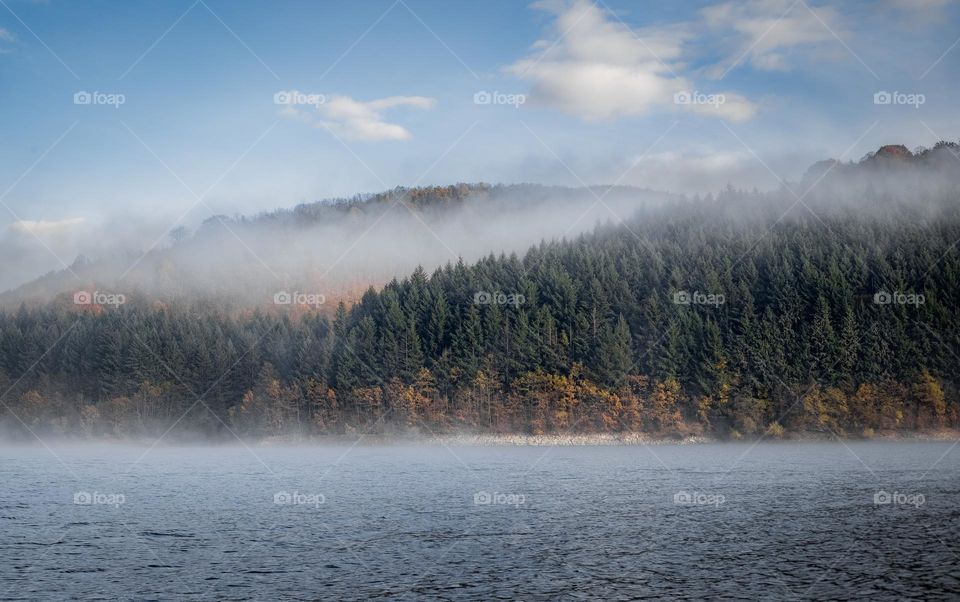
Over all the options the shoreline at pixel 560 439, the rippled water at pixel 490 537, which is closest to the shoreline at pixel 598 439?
the shoreline at pixel 560 439

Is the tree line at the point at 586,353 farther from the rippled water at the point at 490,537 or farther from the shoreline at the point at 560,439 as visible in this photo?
the rippled water at the point at 490,537

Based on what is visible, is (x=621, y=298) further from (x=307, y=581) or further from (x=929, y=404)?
(x=307, y=581)

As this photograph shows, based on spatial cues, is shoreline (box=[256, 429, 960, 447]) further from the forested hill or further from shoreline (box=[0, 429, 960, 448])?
the forested hill

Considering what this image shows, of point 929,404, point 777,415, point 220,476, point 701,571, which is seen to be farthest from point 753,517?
point 929,404

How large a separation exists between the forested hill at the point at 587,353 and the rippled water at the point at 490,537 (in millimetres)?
73113

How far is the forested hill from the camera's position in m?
138

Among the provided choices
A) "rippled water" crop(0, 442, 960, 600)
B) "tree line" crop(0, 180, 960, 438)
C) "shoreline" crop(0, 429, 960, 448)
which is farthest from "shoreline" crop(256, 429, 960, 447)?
"rippled water" crop(0, 442, 960, 600)

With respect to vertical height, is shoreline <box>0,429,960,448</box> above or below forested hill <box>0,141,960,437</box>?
below

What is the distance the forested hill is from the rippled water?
240 ft

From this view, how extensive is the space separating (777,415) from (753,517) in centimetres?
10163

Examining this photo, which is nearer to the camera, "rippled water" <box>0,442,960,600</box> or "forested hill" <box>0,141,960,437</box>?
"rippled water" <box>0,442,960,600</box>

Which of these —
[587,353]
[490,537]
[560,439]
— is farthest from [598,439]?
[490,537]

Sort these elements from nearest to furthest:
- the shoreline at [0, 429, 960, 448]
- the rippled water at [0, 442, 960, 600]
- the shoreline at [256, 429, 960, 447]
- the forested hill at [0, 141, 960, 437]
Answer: the rippled water at [0, 442, 960, 600] → the shoreline at [256, 429, 960, 447] → the shoreline at [0, 429, 960, 448] → the forested hill at [0, 141, 960, 437]

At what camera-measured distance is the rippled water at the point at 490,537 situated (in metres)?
26.2
